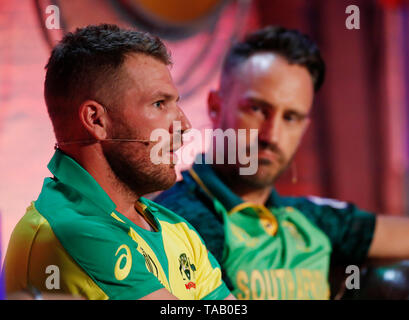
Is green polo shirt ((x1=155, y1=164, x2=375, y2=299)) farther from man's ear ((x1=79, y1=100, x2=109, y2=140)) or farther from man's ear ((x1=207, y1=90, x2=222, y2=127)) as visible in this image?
man's ear ((x1=79, y1=100, x2=109, y2=140))

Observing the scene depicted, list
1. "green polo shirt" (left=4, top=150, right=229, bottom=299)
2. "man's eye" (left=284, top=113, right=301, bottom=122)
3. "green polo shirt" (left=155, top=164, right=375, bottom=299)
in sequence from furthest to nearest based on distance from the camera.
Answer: "man's eye" (left=284, top=113, right=301, bottom=122)
"green polo shirt" (left=155, top=164, right=375, bottom=299)
"green polo shirt" (left=4, top=150, right=229, bottom=299)

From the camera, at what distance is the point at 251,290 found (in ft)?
3.45

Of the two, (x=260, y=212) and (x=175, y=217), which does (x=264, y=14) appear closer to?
(x=260, y=212)

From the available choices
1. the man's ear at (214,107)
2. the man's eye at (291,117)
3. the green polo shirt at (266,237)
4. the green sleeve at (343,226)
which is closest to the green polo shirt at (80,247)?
the green polo shirt at (266,237)

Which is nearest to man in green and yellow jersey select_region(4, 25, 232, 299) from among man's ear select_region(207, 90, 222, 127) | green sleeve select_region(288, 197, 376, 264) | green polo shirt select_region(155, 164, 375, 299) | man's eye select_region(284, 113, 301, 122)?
green polo shirt select_region(155, 164, 375, 299)

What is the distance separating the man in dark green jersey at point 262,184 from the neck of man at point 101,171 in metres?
0.23

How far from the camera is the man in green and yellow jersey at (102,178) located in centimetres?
67

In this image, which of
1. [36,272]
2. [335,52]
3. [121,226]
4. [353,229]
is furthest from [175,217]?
[335,52]

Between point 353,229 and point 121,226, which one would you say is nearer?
point 121,226

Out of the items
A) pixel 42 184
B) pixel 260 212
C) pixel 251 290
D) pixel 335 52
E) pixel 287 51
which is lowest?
pixel 251 290

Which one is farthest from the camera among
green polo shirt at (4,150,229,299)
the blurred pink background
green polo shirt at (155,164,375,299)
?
green polo shirt at (155,164,375,299)

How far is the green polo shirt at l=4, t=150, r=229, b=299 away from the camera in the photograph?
66 cm

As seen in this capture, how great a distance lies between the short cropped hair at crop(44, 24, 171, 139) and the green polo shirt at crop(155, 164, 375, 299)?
0.79 ft

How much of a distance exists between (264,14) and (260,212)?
1037 mm
